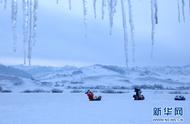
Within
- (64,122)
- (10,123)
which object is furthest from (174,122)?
(10,123)

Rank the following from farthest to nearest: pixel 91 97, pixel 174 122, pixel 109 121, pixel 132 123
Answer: pixel 91 97 → pixel 109 121 → pixel 132 123 → pixel 174 122

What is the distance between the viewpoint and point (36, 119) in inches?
1056

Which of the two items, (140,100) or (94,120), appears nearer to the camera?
(94,120)

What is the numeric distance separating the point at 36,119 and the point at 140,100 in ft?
90.0

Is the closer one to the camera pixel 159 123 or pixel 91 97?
pixel 159 123

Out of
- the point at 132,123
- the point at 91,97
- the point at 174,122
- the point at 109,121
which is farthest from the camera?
the point at 91,97

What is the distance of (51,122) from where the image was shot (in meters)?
25.5

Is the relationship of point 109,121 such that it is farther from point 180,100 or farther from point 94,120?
point 180,100

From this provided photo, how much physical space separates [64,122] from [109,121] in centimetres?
231

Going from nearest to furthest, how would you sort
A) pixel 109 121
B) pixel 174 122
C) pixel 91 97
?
pixel 174 122 < pixel 109 121 < pixel 91 97

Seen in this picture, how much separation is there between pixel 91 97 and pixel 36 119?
983 inches

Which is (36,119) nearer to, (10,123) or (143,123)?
(10,123)

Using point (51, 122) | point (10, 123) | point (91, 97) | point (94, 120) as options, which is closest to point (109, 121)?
point (94, 120)

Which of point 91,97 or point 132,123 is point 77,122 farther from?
point 91,97
